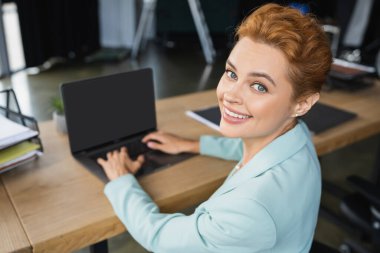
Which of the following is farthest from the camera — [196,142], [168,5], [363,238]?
[168,5]

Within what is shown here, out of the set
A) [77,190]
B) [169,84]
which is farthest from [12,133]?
[169,84]

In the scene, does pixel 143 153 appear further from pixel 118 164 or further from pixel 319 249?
pixel 319 249

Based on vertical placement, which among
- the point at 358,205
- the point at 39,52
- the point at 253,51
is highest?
the point at 253,51

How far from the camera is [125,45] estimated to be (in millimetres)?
6488

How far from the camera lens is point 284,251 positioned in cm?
80

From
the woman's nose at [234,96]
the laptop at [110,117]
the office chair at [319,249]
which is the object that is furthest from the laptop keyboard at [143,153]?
the office chair at [319,249]

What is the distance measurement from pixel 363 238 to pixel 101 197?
1.51 m

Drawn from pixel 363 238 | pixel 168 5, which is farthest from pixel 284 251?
pixel 168 5

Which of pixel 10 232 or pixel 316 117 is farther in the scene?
pixel 316 117

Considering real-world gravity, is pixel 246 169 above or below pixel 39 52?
above

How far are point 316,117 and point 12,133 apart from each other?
1.12m

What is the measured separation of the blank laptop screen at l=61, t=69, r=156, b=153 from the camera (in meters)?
1.09

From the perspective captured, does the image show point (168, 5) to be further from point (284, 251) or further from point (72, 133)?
point (284, 251)

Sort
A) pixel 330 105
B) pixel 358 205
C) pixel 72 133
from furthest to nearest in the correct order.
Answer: pixel 330 105 → pixel 358 205 → pixel 72 133
